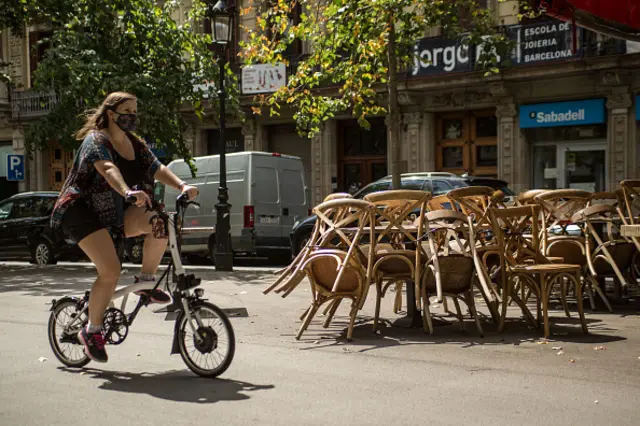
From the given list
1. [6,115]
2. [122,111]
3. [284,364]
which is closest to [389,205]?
[284,364]

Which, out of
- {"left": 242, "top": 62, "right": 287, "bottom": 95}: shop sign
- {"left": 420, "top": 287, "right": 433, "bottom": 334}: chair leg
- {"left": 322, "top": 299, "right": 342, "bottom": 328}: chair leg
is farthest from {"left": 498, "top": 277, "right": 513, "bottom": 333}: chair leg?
{"left": 242, "top": 62, "right": 287, "bottom": 95}: shop sign

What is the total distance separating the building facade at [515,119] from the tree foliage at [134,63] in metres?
3.70

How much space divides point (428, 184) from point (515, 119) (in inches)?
316

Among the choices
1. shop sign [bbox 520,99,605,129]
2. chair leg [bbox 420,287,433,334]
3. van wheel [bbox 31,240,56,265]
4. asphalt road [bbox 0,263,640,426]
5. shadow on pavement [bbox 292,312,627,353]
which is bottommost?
van wheel [bbox 31,240,56,265]

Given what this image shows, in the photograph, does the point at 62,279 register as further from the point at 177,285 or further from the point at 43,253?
the point at 177,285

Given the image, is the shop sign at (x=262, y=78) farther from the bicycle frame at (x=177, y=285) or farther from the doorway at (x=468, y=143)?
the bicycle frame at (x=177, y=285)

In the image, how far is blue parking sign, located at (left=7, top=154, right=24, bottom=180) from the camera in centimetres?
2902

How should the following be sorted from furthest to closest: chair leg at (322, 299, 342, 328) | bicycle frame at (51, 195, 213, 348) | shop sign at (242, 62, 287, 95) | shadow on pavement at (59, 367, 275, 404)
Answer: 1. shop sign at (242, 62, 287, 95)
2. chair leg at (322, 299, 342, 328)
3. bicycle frame at (51, 195, 213, 348)
4. shadow on pavement at (59, 367, 275, 404)

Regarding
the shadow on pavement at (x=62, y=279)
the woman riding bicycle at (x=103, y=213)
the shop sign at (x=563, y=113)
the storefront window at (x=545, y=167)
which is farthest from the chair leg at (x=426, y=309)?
the storefront window at (x=545, y=167)

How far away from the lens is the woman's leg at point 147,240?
6.05 metres

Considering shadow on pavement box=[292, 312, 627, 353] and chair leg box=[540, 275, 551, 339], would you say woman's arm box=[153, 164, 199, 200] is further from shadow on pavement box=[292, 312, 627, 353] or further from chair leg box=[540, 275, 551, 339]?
chair leg box=[540, 275, 551, 339]

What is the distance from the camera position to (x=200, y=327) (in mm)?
5789

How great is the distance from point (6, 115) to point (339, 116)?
15.1 meters

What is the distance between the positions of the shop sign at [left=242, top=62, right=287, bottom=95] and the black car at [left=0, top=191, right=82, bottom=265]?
323 inches
